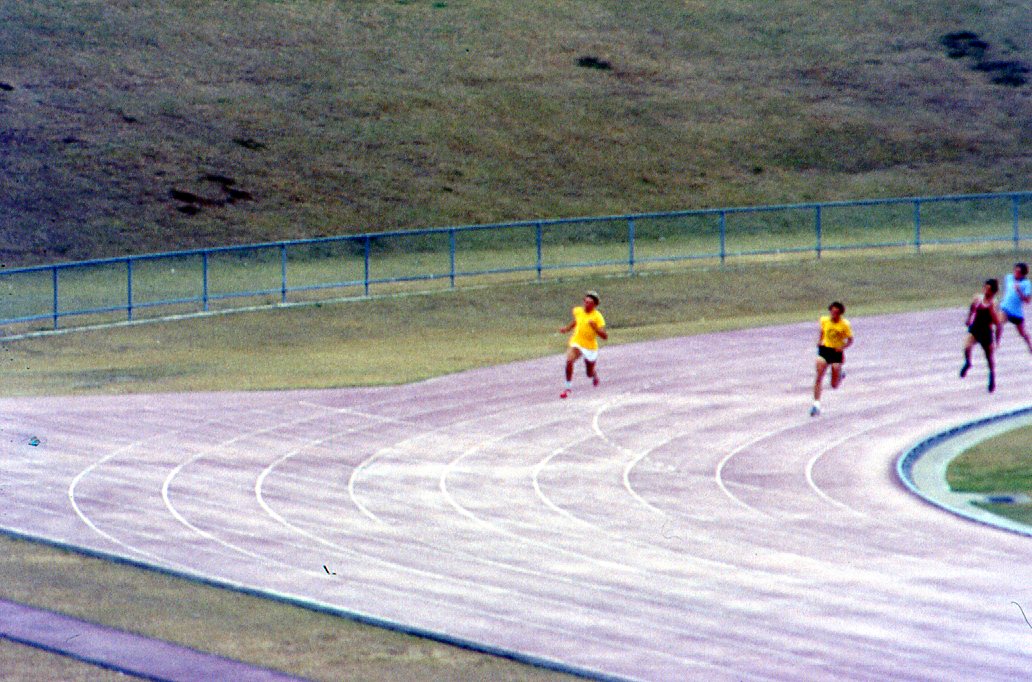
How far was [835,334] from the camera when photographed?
22.1 m

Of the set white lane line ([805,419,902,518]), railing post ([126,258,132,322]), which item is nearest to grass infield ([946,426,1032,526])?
white lane line ([805,419,902,518])

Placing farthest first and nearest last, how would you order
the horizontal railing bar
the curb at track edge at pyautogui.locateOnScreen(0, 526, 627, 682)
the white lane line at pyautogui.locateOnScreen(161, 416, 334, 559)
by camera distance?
the horizontal railing bar → the white lane line at pyautogui.locateOnScreen(161, 416, 334, 559) → the curb at track edge at pyautogui.locateOnScreen(0, 526, 627, 682)

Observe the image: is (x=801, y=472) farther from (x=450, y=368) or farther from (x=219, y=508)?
(x=450, y=368)

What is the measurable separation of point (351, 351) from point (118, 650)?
16881 mm

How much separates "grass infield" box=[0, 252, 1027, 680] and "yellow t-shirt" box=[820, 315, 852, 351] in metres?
5.38

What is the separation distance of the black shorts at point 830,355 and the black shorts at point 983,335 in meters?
2.76

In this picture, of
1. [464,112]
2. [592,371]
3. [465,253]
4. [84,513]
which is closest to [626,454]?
[592,371]

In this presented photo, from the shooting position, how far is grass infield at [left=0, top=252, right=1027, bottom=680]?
12109mm

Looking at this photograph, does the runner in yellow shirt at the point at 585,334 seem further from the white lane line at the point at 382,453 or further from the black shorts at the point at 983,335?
the black shorts at the point at 983,335

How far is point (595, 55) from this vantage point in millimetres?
52094

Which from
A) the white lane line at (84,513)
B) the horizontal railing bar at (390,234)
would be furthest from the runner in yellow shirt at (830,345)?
the horizontal railing bar at (390,234)

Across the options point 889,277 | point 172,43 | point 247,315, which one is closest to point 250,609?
point 247,315

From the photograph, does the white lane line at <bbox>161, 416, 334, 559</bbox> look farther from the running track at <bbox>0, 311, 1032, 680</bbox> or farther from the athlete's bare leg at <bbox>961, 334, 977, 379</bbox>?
the athlete's bare leg at <bbox>961, 334, 977, 379</bbox>

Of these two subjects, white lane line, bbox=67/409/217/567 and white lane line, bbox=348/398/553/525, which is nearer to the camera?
white lane line, bbox=67/409/217/567
